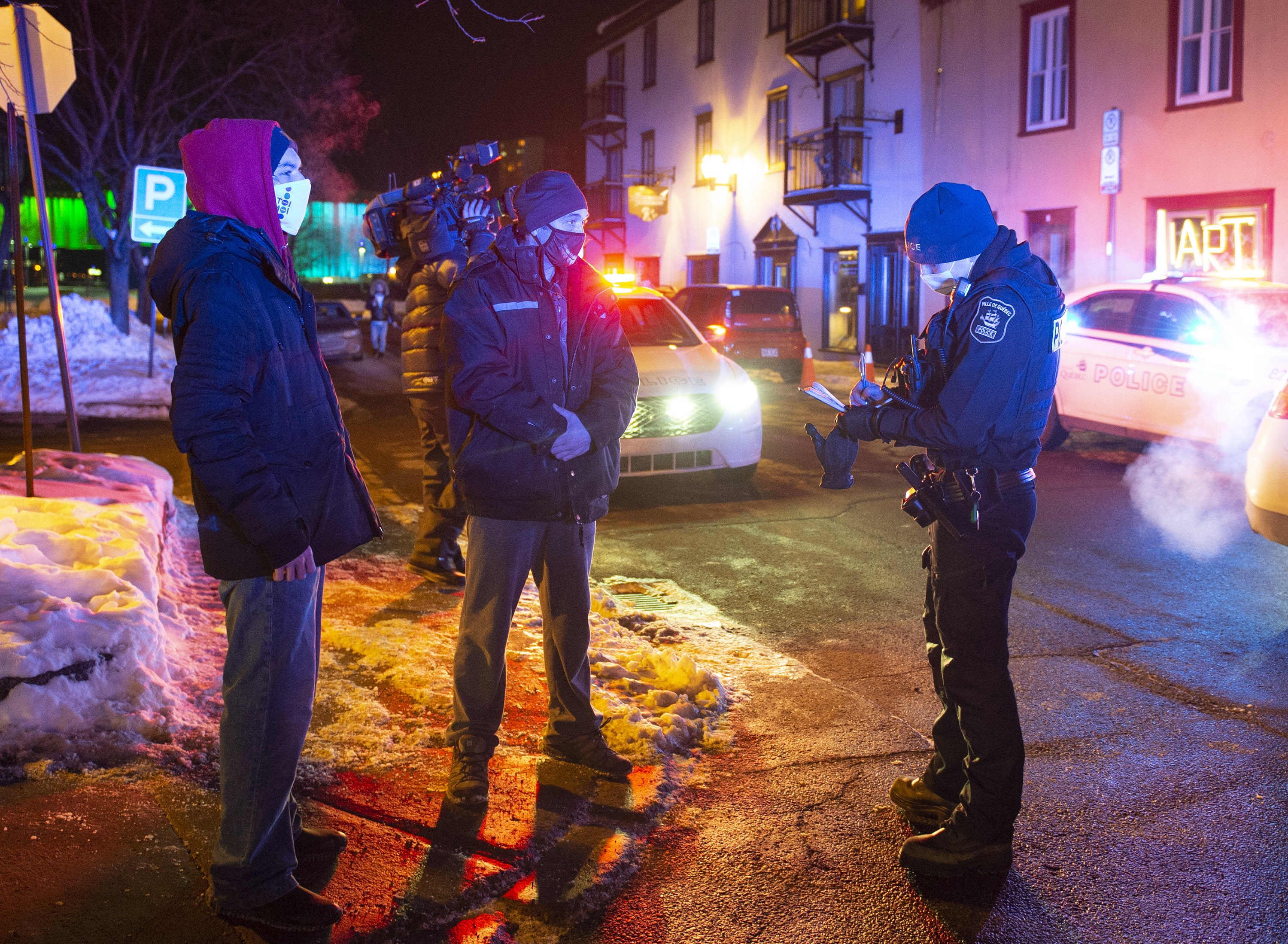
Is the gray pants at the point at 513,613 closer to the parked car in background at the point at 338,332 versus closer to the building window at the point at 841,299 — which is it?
the parked car in background at the point at 338,332

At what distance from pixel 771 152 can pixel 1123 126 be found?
44.3 feet

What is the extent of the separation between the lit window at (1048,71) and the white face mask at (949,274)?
18570 mm

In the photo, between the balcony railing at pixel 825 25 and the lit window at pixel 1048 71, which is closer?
the lit window at pixel 1048 71

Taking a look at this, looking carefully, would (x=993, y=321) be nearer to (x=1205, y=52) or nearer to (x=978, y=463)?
(x=978, y=463)

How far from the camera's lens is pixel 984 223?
304cm

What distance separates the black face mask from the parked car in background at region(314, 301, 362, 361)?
793 inches

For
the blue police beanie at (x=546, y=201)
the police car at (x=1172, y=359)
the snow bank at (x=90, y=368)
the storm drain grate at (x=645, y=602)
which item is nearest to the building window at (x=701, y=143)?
the snow bank at (x=90, y=368)

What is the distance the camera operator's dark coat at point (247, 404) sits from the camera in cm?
246

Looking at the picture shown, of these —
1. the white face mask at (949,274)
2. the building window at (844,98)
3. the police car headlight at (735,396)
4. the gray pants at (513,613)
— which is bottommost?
the gray pants at (513,613)

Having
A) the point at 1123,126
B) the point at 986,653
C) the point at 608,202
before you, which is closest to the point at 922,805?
the point at 986,653

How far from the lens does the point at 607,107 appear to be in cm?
4162

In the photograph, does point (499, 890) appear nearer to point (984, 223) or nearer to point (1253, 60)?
point (984, 223)

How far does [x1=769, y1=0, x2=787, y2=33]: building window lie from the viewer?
96.4ft

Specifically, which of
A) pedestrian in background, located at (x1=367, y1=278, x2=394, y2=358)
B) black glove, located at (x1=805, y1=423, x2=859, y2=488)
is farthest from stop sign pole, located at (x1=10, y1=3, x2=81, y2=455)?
pedestrian in background, located at (x1=367, y1=278, x2=394, y2=358)
